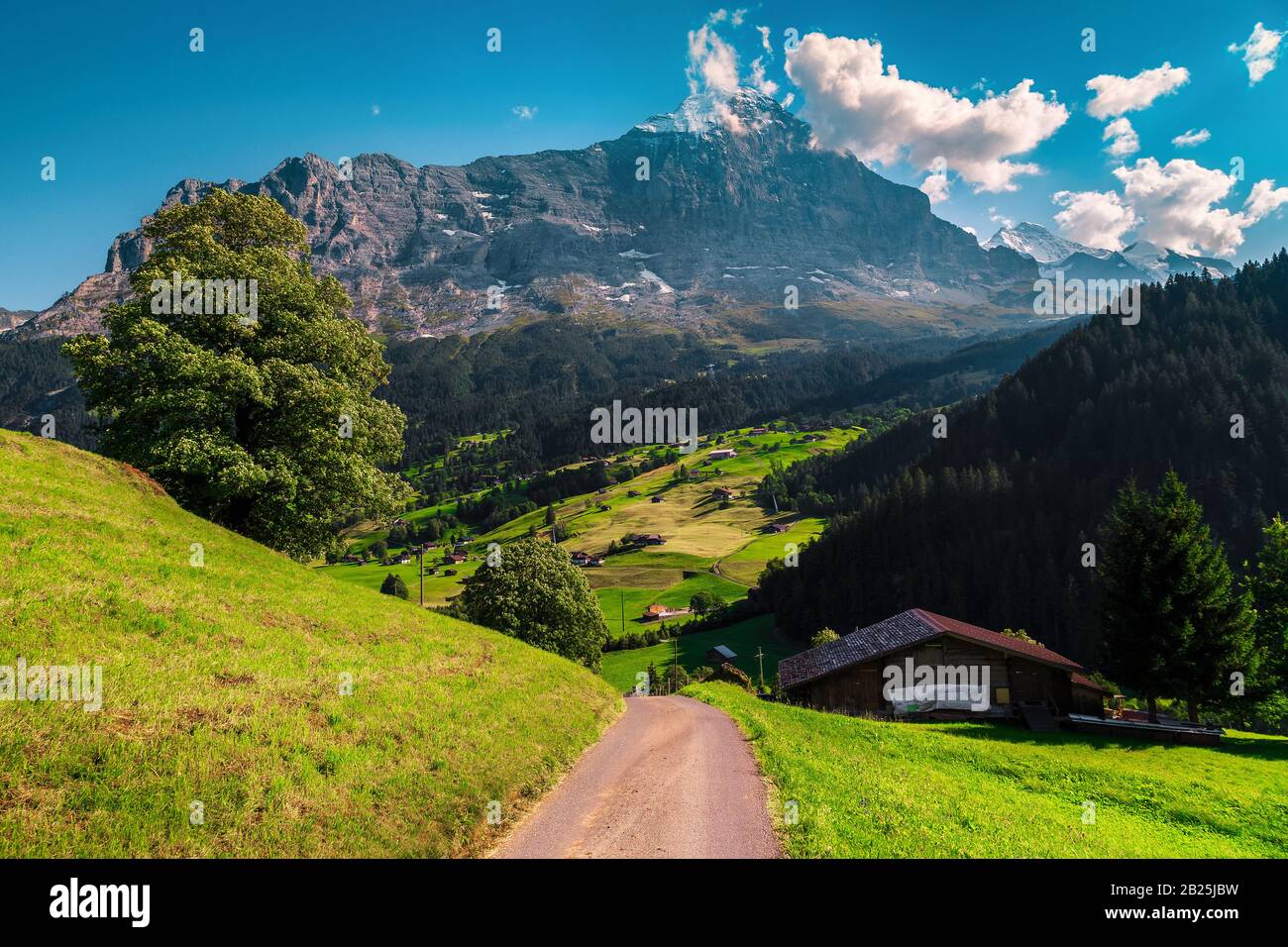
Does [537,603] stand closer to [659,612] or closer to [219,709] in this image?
[219,709]

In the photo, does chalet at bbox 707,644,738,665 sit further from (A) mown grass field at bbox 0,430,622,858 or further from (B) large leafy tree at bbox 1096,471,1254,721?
(A) mown grass field at bbox 0,430,622,858

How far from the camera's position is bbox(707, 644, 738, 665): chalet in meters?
106

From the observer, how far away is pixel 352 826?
9.91m

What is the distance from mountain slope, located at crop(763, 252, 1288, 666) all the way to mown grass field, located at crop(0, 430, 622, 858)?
110 metres

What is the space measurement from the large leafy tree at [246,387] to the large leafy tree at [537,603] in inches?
1142

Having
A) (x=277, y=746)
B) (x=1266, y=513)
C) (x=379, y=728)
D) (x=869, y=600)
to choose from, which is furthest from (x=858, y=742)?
(x=1266, y=513)

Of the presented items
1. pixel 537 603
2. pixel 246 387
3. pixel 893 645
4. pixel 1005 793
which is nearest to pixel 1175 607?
pixel 893 645

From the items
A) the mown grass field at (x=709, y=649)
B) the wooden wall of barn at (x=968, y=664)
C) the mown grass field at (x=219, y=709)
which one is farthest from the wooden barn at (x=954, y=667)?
the mown grass field at (x=709, y=649)

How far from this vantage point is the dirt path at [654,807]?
1083 centimetres

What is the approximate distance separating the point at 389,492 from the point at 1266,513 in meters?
172

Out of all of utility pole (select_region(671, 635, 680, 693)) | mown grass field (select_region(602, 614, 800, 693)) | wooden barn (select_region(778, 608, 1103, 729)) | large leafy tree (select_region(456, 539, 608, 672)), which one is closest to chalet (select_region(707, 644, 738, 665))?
mown grass field (select_region(602, 614, 800, 693))

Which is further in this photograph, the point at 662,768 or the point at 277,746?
the point at 662,768

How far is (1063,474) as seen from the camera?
454 ft

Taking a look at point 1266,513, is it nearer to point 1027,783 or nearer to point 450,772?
point 1027,783
